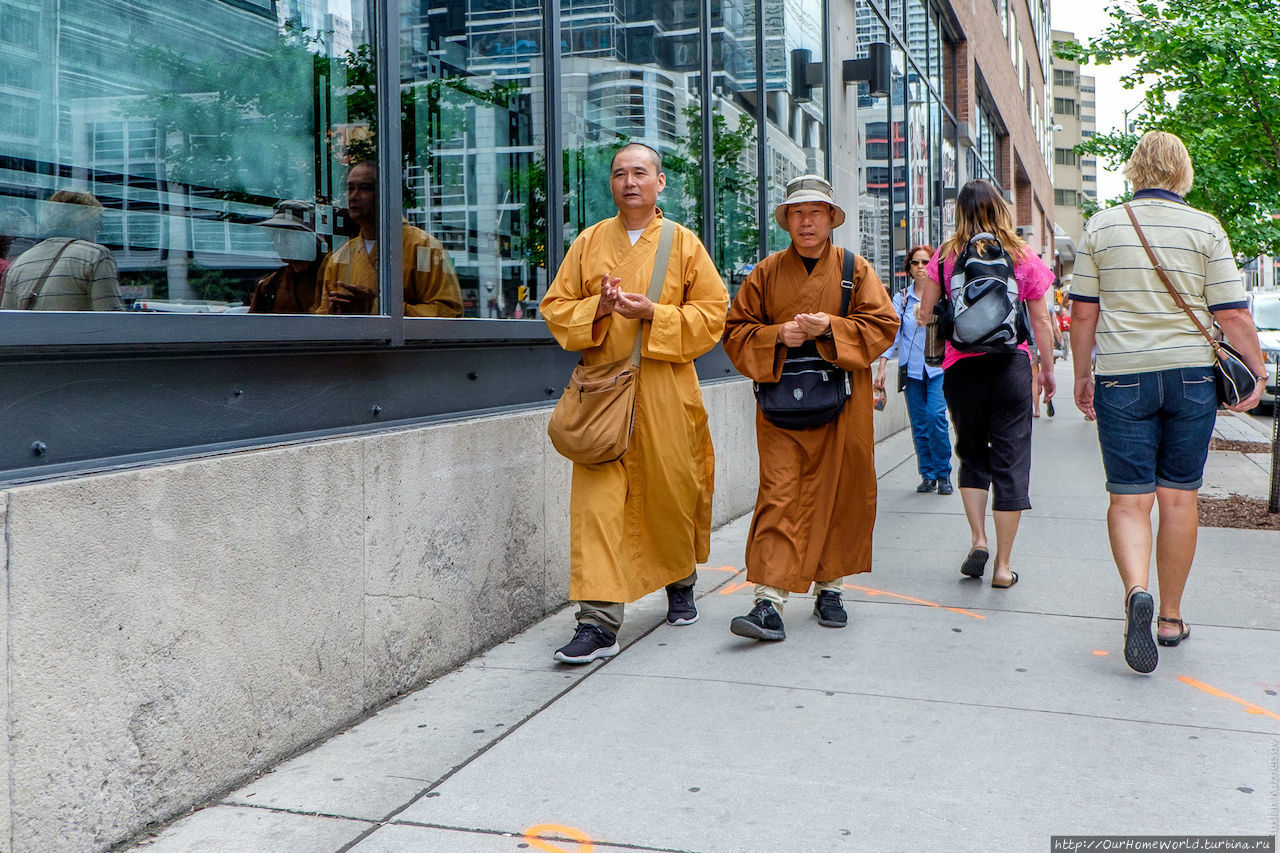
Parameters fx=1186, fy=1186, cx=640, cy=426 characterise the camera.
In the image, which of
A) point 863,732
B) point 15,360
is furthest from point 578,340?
point 15,360

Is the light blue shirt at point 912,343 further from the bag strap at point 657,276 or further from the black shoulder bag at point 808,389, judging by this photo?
the bag strap at point 657,276

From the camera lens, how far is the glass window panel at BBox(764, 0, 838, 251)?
9.09m

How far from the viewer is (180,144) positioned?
11.2 ft

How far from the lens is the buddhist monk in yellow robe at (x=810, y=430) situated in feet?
15.4

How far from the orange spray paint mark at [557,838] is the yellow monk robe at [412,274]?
185 centimetres

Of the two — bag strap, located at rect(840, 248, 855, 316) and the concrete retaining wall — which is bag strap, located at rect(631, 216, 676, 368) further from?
bag strap, located at rect(840, 248, 855, 316)

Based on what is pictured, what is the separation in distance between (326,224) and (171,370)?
98 centimetres

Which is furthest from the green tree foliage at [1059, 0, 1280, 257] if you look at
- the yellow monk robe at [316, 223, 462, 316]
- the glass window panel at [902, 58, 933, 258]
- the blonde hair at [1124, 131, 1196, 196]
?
the yellow monk robe at [316, 223, 462, 316]

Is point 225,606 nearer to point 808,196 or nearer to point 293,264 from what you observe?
point 293,264

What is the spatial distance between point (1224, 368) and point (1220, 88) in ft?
17.8

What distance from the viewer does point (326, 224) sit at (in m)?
4.00

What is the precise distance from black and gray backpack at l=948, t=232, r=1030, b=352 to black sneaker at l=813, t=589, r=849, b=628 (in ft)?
4.18

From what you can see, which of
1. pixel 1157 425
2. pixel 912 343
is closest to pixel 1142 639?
pixel 1157 425

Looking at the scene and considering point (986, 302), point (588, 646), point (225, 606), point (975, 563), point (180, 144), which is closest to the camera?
point (225, 606)
